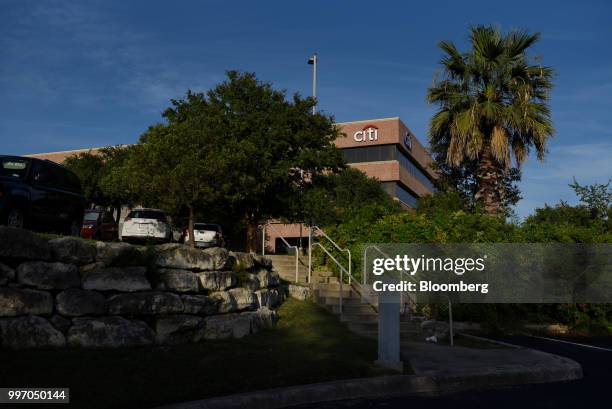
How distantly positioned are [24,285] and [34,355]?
4.14 ft

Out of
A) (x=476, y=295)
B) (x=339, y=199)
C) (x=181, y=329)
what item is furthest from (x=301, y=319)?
(x=339, y=199)

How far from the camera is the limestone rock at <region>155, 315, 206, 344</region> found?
988cm

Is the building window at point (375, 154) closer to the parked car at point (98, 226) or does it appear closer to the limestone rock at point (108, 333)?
the parked car at point (98, 226)

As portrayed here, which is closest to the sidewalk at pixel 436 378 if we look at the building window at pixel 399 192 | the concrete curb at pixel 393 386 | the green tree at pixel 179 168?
the concrete curb at pixel 393 386

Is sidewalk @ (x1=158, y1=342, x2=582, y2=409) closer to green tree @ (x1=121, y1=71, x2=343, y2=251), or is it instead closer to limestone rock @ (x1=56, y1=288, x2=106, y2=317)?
limestone rock @ (x1=56, y1=288, x2=106, y2=317)

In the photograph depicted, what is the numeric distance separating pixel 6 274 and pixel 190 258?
318cm

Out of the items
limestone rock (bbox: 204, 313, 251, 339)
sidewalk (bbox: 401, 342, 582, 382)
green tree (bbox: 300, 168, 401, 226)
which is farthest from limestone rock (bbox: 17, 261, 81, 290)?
green tree (bbox: 300, 168, 401, 226)

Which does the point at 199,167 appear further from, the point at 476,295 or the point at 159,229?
the point at 476,295

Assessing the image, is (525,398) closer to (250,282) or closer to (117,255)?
(250,282)

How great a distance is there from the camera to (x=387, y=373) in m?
8.19

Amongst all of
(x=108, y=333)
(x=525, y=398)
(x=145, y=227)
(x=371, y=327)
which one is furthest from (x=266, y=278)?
(x=145, y=227)

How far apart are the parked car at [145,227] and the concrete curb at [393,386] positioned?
14411 millimetres

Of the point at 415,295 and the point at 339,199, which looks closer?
the point at 415,295

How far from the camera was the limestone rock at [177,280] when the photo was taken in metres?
10.4
